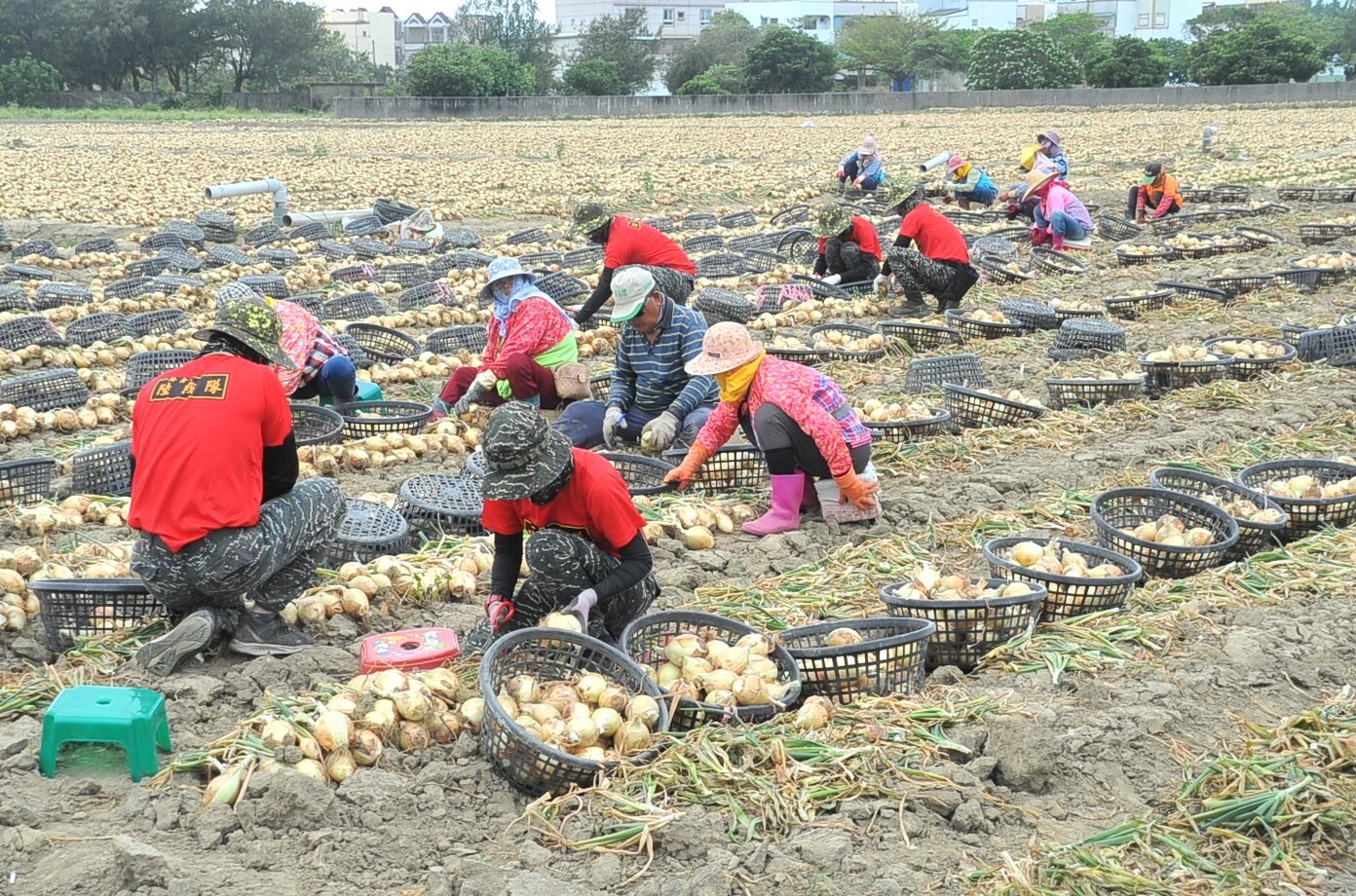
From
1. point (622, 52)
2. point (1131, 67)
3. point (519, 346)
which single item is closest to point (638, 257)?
point (519, 346)

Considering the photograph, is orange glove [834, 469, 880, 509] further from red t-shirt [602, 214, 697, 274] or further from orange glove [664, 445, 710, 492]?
red t-shirt [602, 214, 697, 274]

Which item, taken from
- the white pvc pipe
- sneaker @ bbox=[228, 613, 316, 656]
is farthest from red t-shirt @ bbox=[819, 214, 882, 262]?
sneaker @ bbox=[228, 613, 316, 656]

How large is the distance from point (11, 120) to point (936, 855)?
4341cm

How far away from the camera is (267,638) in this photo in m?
3.80

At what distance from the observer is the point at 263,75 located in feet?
199

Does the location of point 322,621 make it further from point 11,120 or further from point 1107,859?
point 11,120

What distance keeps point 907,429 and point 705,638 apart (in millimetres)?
2666

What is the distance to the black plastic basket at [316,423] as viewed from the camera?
5.90 meters

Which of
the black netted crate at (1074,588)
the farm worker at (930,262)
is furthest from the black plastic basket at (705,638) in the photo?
the farm worker at (930,262)

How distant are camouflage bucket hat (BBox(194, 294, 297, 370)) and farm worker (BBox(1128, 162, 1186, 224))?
11729mm

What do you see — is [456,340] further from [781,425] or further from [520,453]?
[520,453]

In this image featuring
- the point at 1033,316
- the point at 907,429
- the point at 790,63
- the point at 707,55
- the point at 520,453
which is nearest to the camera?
the point at 520,453

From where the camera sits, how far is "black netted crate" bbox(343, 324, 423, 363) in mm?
8016

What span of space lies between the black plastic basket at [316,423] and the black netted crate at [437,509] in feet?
3.03
